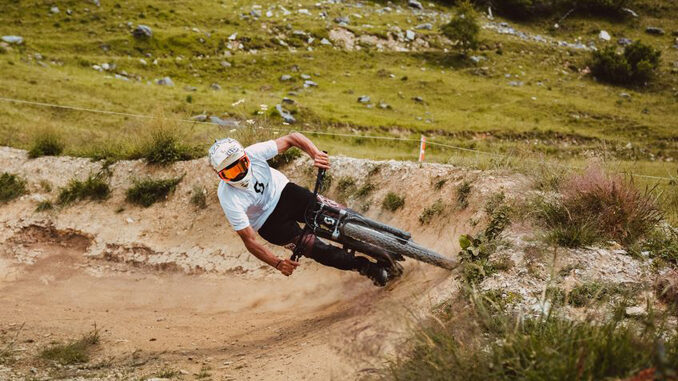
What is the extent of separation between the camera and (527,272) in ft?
22.8

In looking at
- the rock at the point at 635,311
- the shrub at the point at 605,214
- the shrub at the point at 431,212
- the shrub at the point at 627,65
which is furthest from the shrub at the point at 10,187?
the shrub at the point at 627,65

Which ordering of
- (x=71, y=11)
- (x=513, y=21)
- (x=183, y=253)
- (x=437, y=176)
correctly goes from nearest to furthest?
(x=437, y=176) < (x=183, y=253) < (x=71, y=11) < (x=513, y=21)

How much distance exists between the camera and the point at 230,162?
6977 mm

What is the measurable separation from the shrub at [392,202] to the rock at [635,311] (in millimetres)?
5085

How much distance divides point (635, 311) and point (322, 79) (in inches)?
1157

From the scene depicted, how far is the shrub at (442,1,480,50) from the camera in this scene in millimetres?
39500

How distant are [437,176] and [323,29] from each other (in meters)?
31.4

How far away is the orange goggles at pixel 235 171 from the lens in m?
7.02

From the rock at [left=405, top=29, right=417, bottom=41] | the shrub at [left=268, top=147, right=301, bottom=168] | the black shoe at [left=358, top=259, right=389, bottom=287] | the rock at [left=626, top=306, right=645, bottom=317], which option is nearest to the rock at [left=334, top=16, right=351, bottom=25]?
the rock at [left=405, top=29, right=417, bottom=41]

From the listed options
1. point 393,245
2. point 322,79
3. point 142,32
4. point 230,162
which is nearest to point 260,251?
point 230,162

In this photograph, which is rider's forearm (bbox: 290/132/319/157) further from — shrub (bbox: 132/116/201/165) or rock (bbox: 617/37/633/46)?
rock (bbox: 617/37/633/46)

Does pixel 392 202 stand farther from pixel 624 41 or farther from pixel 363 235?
pixel 624 41

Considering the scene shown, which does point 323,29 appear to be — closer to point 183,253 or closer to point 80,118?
point 80,118

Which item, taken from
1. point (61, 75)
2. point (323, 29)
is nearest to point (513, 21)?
point (323, 29)
